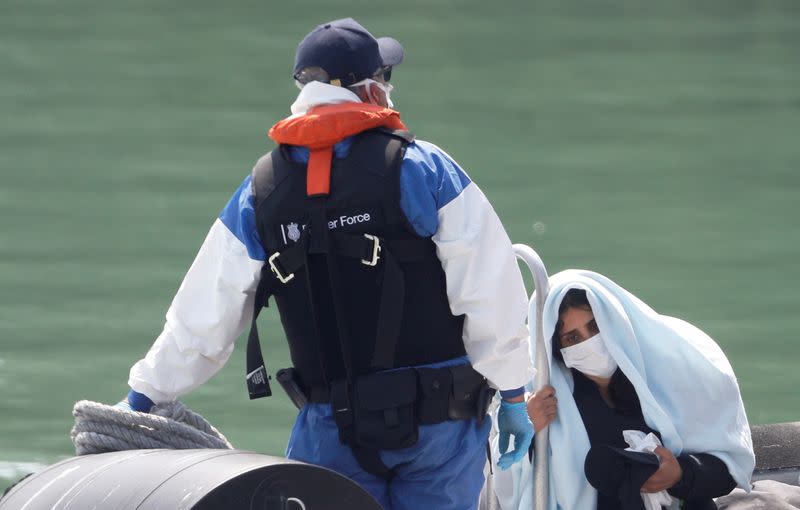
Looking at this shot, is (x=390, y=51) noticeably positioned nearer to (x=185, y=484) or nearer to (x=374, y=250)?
(x=374, y=250)

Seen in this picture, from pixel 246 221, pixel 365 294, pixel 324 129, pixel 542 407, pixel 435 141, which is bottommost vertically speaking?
pixel 542 407

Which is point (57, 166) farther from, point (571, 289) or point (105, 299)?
point (571, 289)

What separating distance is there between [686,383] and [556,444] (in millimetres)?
301

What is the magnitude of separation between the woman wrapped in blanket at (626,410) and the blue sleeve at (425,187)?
0.58 metres

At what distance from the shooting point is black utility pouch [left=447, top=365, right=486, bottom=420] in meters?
2.66

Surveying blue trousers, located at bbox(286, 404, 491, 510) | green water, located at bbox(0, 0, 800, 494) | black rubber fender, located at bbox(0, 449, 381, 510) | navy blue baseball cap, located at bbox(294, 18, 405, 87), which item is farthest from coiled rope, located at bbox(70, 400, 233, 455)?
green water, located at bbox(0, 0, 800, 494)

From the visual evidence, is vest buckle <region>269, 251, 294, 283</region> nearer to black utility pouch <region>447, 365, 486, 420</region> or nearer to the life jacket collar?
the life jacket collar

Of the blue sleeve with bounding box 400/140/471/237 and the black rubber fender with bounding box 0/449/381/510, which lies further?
the blue sleeve with bounding box 400/140/471/237

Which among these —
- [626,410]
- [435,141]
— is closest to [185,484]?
[626,410]

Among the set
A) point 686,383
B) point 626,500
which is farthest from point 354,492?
point 686,383

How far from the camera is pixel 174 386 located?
8.80 feet

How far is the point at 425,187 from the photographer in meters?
2.58

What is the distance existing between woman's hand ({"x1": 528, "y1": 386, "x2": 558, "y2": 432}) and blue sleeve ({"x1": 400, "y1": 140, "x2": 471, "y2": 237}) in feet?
2.28

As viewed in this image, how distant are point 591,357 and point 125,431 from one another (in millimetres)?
1059
